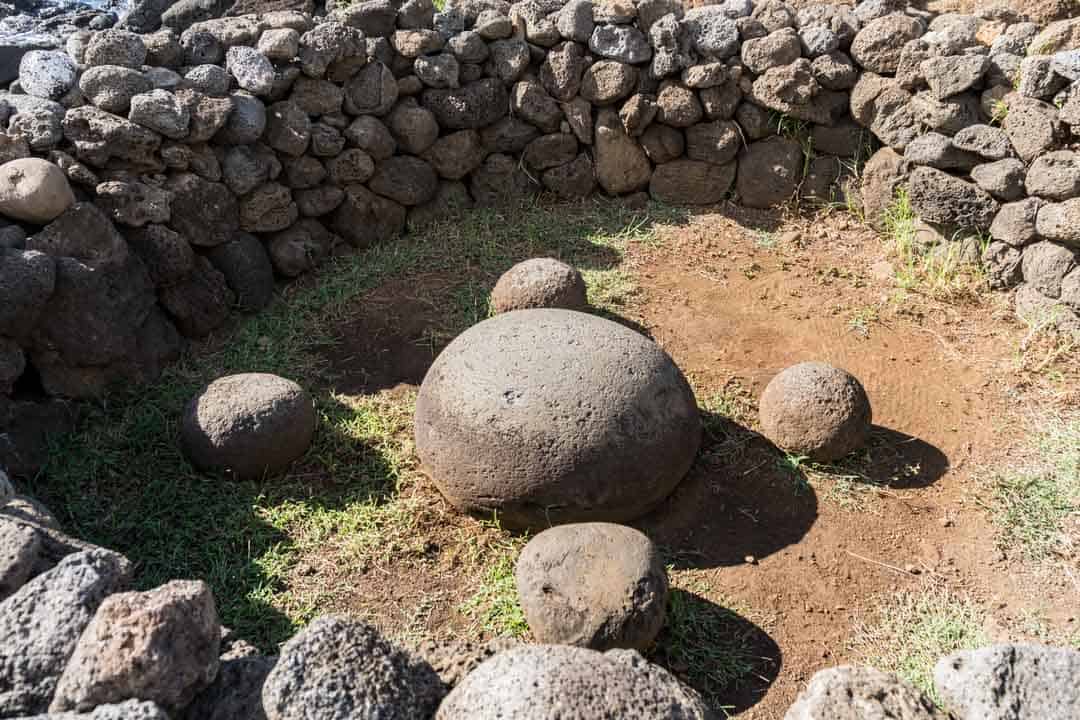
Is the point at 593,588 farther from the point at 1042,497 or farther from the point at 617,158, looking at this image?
the point at 617,158

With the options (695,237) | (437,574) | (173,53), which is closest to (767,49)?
(695,237)

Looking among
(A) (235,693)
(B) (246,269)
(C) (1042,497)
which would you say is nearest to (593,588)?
(A) (235,693)

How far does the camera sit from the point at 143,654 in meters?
2.60

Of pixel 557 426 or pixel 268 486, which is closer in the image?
pixel 557 426

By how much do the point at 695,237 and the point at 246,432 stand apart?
143 inches

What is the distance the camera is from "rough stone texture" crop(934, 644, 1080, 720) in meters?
2.63

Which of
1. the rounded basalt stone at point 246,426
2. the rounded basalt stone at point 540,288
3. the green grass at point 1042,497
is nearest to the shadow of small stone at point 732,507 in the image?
the green grass at point 1042,497

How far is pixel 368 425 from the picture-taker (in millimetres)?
5223

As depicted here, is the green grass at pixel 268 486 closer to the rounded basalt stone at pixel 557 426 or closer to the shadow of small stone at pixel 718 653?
the rounded basalt stone at pixel 557 426

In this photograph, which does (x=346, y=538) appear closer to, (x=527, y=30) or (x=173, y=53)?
(x=173, y=53)

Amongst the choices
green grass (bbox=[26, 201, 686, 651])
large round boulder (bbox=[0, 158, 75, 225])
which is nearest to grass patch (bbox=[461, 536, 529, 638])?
green grass (bbox=[26, 201, 686, 651])

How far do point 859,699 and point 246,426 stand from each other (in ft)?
10.3

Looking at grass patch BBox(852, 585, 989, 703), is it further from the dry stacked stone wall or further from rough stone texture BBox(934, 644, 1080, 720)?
the dry stacked stone wall

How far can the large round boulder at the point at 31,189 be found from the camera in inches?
192
